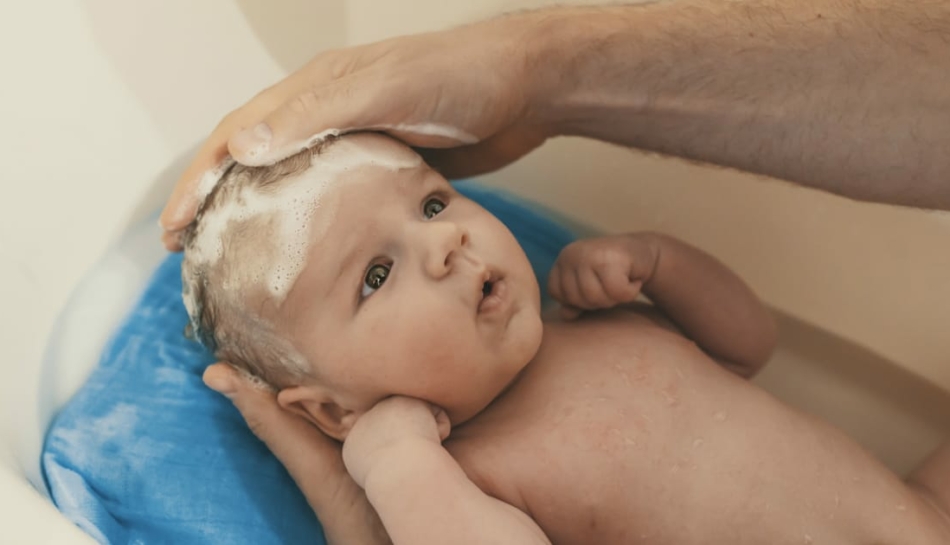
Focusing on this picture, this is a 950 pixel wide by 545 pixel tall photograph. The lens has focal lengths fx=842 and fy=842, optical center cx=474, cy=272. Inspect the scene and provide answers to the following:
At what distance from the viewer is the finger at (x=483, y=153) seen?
1.07 m

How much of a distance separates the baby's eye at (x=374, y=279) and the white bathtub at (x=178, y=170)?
423 mm

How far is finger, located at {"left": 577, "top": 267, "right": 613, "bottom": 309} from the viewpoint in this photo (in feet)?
3.31

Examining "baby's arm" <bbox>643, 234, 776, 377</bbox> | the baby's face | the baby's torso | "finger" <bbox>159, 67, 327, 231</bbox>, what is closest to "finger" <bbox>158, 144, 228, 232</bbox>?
"finger" <bbox>159, 67, 327, 231</bbox>

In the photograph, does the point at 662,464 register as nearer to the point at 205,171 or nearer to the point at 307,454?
the point at 307,454

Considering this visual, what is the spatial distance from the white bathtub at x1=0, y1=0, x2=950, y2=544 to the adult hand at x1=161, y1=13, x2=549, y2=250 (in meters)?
0.21

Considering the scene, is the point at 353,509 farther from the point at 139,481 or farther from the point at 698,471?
the point at 698,471

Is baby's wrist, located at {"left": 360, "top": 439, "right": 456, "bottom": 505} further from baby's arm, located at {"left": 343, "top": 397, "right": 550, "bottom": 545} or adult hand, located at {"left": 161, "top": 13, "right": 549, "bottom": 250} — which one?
adult hand, located at {"left": 161, "top": 13, "right": 549, "bottom": 250}

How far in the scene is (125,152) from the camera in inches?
45.7

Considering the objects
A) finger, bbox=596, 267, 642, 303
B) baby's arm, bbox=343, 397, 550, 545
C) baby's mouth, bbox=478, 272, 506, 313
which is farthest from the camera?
finger, bbox=596, 267, 642, 303

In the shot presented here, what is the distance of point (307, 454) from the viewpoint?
92cm

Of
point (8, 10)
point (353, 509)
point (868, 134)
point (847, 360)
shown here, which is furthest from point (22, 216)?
point (847, 360)

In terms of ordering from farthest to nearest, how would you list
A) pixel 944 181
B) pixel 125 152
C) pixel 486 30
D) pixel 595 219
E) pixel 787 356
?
pixel 595 219, pixel 787 356, pixel 125 152, pixel 486 30, pixel 944 181

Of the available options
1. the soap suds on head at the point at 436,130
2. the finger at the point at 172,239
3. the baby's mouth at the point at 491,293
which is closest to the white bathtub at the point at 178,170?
the finger at the point at 172,239

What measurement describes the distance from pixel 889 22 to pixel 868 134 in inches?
5.0
